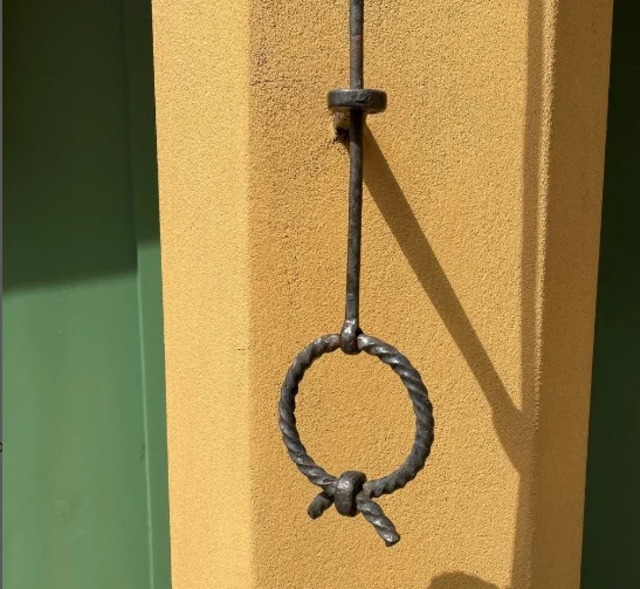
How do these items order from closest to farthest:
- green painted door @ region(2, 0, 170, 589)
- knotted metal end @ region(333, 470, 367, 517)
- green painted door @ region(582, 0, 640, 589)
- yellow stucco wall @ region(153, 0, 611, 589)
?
knotted metal end @ region(333, 470, 367, 517)
yellow stucco wall @ region(153, 0, 611, 589)
green painted door @ region(2, 0, 170, 589)
green painted door @ region(582, 0, 640, 589)

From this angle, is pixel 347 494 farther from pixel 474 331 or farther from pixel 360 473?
pixel 474 331

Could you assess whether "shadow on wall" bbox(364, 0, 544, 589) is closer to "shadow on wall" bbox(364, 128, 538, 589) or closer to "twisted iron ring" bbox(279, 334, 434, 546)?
"shadow on wall" bbox(364, 128, 538, 589)

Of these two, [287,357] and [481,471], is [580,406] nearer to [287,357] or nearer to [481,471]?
[481,471]

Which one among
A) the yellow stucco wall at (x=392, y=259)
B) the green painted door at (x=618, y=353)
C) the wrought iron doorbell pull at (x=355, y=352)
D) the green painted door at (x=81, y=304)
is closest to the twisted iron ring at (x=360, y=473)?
the wrought iron doorbell pull at (x=355, y=352)

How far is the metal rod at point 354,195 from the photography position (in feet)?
2.37

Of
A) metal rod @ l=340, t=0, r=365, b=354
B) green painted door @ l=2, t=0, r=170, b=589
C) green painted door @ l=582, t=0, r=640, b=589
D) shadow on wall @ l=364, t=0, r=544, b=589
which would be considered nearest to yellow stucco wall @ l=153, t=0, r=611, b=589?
shadow on wall @ l=364, t=0, r=544, b=589

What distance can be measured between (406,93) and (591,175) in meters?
0.30

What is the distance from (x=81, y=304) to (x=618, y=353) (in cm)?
98

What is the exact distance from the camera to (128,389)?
48.8 inches

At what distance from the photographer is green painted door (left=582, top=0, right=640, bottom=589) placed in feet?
4.33

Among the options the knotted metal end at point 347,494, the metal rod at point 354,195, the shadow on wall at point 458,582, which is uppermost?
the metal rod at point 354,195

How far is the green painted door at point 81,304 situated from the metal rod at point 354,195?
57 centimetres

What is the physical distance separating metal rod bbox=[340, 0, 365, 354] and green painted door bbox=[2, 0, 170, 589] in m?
0.57

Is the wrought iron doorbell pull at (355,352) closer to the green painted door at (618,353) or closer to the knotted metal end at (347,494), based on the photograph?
the knotted metal end at (347,494)
